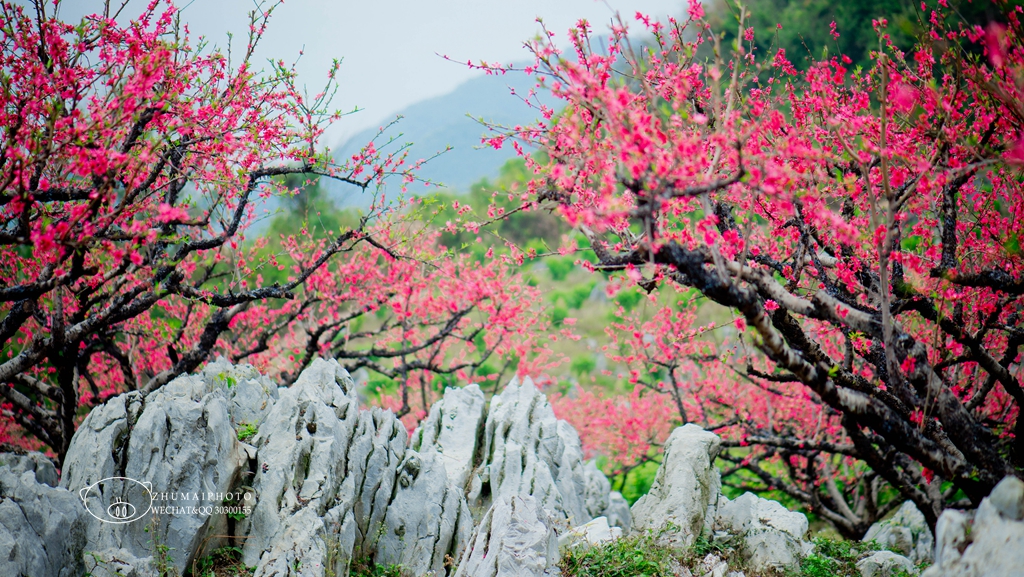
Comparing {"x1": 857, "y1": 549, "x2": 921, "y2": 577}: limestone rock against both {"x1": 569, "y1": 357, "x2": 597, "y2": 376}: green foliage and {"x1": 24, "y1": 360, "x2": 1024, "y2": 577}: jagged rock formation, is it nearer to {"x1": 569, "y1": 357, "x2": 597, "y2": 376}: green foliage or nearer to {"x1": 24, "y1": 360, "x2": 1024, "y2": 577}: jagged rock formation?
{"x1": 24, "y1": 360, "x2": 1024, "y2": 577}: jagged rock formation

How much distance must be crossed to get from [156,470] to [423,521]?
3483 millimetres

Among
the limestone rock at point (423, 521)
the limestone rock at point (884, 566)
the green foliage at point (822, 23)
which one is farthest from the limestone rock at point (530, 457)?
the green foliage at point (822, 23)

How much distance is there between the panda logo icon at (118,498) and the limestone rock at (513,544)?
3.86 meters

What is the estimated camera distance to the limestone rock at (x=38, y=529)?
5797 mm

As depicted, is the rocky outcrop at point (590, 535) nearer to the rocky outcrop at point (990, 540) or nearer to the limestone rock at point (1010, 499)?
the rocky outcrop at point (990, 540)

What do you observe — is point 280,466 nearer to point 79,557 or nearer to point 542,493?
point 79,557

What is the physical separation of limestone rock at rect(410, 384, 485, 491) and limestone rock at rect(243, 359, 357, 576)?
2.18 m

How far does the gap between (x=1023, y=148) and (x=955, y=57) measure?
1116 mm

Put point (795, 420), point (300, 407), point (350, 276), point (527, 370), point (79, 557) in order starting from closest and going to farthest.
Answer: point (79, 557) → point (300, 407) → point (350, 276) → point (795, 420) → point (527, 370)

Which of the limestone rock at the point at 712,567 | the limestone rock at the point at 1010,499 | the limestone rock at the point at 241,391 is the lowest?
the limestone rock at the point at 712,567

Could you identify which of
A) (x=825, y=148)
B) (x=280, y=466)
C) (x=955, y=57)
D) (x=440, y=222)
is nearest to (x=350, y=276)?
(x=280, y=466)

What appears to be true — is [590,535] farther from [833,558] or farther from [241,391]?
[241,391]

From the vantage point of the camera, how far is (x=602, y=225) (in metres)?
5.27

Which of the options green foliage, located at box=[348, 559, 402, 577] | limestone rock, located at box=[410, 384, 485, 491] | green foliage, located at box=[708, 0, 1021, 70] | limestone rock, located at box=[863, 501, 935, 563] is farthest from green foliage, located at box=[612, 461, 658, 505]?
green foliage, located at box=[708, 0, 1021, 70]
